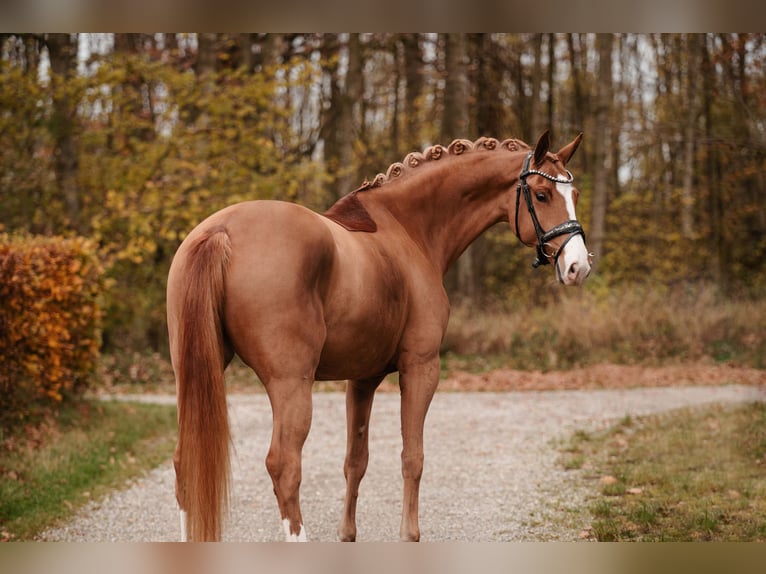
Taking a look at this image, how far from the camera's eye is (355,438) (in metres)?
4.62

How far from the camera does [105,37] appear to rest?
18312mm

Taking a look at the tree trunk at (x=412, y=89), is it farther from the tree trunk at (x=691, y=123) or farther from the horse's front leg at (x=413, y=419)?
the horse's front leg at (x=413, y=419)

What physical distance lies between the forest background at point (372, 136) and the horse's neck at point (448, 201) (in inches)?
228

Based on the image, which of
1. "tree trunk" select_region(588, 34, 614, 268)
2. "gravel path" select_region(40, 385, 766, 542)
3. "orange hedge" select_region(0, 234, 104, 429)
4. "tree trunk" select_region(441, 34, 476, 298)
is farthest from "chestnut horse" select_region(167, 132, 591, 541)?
"tree trunk" select_region(588, 34, 614, 268)

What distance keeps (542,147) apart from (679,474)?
3.96 metres

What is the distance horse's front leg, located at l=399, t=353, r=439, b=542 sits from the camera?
428cm

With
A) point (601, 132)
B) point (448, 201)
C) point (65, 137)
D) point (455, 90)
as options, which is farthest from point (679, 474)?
point (601, 132)

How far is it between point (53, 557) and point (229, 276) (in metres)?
1.32

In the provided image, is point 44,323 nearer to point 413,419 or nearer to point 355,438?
point 355,438

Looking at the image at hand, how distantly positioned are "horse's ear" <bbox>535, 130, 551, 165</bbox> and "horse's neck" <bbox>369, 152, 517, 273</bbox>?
0.26m

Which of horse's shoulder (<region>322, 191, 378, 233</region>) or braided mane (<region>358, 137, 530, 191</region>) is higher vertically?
braided mane (<region>358, 137, 530, 191</region>)

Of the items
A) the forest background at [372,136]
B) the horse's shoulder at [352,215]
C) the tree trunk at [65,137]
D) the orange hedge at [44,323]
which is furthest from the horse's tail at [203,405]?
the tree trunk at [65,137]

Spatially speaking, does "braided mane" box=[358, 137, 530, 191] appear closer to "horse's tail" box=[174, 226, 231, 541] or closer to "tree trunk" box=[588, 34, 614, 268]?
"horse's tail" box=[174, 226, 231, 541]

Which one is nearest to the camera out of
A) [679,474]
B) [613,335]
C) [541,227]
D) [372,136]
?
[541,227]
